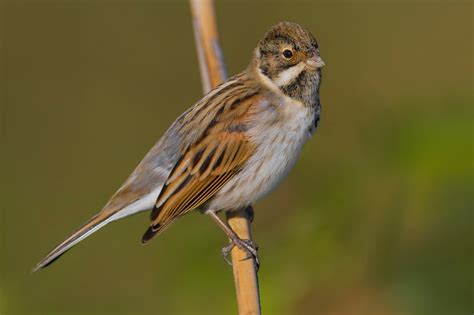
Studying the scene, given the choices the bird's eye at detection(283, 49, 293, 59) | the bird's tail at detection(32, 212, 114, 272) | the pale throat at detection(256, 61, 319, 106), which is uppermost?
the bird's eye at detection(283, 49, 293, 59)

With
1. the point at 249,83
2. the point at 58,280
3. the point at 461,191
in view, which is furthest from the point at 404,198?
the point at 58,280

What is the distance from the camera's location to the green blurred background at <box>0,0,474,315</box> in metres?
5.22

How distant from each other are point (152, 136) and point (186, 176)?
12.5 ft

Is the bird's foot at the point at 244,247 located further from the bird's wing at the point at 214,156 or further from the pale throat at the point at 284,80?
the pale throat at the point at 284,80

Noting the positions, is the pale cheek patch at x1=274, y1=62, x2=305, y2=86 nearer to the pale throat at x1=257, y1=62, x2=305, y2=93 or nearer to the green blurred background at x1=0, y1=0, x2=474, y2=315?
the pale throat at x1=257, y1=62, x2=305, y2=93

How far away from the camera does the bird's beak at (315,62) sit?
4930 millimetres

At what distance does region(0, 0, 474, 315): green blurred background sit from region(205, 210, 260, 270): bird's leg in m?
0.17

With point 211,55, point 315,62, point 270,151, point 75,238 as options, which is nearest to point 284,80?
point 315,62

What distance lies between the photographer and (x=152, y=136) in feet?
29.1

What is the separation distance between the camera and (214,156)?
16.8ft

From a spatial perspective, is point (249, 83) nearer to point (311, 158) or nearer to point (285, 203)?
point (285, 203)

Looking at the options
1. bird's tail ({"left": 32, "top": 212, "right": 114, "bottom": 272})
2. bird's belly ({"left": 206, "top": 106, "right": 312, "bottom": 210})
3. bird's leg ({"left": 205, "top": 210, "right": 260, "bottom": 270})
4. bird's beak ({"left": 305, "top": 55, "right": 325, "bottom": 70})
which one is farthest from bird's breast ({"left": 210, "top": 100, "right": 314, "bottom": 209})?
bird's tail ({"left": 32, "top": 212, "right": 114, "bottom": 272})

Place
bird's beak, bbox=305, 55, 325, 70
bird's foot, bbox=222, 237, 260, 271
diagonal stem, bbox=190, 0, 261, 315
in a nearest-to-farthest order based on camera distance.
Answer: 1. bird's foot, bbox=222, 237, 260, 271
2. bird's beak, bbox=305, 55, 325, 70
3. diagonal stem, bbox=190, 0, 261, 315

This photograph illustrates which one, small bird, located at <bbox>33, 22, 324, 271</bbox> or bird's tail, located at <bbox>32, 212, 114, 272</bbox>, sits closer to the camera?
bird's tail, located at <bbox>32, 212, 114, 272</bbox>
